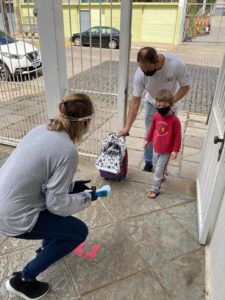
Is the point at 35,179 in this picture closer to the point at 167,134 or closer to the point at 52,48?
the point at 167,134

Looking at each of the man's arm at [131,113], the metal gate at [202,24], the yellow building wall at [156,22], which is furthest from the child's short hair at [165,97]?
the metal gate at [202,24]

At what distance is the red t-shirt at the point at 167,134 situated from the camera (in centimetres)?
270

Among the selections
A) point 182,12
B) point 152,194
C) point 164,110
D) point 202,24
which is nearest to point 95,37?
point 164,110

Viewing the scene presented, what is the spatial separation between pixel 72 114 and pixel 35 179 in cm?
47

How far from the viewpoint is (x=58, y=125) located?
1.63m

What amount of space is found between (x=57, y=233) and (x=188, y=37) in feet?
72.5

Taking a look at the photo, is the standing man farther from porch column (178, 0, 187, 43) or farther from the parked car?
porch column (178, 0, 187, 43)

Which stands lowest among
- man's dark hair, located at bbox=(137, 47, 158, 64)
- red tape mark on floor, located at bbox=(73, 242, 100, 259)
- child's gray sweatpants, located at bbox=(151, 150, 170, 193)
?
red tape mark on floor, located at bbox=(73, 242, 100, 259)

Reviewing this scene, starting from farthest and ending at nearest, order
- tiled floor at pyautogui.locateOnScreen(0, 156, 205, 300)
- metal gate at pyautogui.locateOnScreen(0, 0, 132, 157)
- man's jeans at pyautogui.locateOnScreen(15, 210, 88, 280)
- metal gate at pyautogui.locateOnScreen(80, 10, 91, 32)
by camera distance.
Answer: metal gate at pyautogui.locateOnScreen(80, 10, 91, 32) → metal gate at pyautogui.locateOnScreen(0, 0, 132, 157) → tiled floor at pyautogui.locateOnScreen(0, 156, 205, 300) → man's jeans at pyautogui.locateOnScreen(15, 210, 88, 280)

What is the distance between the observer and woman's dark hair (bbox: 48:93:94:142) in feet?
5.38

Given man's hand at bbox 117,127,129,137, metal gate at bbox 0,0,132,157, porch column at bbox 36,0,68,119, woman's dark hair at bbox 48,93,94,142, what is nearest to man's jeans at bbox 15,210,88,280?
woman's dark hair at bbox 48,93,94,142

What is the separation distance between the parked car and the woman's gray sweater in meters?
2.23

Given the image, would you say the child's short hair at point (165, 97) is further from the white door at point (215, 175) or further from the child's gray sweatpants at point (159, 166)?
the child's gray sweatpants at point (159, 166)

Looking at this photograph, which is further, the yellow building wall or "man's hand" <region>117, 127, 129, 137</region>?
the yellow building wall
